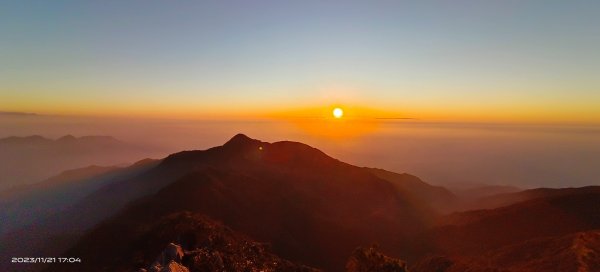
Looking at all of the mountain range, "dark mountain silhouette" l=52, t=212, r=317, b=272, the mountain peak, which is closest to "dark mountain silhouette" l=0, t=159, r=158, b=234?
the mountain range

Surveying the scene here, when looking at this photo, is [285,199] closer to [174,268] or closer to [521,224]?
[521,224]

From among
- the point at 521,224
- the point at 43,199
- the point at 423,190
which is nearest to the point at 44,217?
the point at 43,199

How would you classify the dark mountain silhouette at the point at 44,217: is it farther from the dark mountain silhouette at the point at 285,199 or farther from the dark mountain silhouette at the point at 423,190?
the dark mountain silhouette at the point at 423,190

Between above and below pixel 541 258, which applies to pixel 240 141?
above

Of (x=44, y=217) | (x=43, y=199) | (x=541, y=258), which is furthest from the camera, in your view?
(x=43, y=199)

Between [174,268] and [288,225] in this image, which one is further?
[288,225]

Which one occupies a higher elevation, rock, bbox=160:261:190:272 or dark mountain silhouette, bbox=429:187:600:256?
rock, bbox=160:261:190:272

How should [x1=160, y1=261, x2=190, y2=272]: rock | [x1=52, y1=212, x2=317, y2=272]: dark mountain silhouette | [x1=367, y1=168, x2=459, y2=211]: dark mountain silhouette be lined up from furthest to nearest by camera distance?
[x1=367, y1=168, x2=459, y2=211]: dark mountain silhouette, [x1=52, y1=212, x2=317, y2=272]: dark mountain silhouette, [x1=160, y1=261, x2=190, y2=272]: rock

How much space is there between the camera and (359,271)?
37625 mm

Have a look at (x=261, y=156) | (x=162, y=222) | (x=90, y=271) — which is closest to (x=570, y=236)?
(x=162, y=222)

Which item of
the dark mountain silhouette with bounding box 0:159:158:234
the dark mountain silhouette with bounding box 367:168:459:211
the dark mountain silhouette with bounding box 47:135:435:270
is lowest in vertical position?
the dark mountain silhouette with bounding box 0:159:158:234

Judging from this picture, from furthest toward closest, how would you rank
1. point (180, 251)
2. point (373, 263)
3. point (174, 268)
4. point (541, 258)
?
point (541, 258)
point (373, 263)
point (180, 251)
point (174, 268)

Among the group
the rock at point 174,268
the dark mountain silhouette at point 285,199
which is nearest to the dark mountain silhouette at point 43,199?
the dark mountain silhouette at point 285,199

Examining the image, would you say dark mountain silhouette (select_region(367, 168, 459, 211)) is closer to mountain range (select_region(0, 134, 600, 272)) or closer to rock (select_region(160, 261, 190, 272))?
mountain range (select_region(0, 134, 600, 272))
